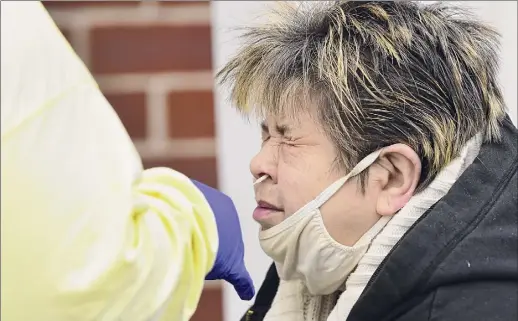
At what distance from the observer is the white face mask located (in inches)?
48.5

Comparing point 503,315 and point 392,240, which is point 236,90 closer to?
point 392,240

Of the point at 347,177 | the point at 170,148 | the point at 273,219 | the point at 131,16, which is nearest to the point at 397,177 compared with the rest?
the point at 347,177

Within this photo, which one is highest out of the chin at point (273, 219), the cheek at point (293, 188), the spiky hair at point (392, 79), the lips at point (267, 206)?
the spiky hair at point (392, 79)

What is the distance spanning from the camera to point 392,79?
124 cm

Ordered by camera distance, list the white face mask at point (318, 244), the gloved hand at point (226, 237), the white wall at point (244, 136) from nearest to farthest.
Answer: the gloved hand at point (226, 237)
the white face mask at point (318, 244)
the white wall at point (244, 136)

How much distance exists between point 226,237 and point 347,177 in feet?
0.93

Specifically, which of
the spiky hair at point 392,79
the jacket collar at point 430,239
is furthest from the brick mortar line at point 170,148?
the jacket collar at point 430,239

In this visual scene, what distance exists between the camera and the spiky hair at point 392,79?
123 cm

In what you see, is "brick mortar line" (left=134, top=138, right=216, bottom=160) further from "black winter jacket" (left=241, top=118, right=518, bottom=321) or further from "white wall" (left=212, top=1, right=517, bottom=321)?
"black winter jacket" (left=241, top=118, right=518, bottom=321)

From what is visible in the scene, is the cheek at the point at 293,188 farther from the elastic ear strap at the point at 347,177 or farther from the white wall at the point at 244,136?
the white wall at the point at 244,136

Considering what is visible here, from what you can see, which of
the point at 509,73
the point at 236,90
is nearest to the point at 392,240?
the point at 236,90

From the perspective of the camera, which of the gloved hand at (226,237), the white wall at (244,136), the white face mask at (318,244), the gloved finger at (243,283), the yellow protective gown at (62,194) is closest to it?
the yellow protective gown at (62,194)

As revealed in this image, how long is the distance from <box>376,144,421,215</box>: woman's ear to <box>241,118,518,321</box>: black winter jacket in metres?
0.10

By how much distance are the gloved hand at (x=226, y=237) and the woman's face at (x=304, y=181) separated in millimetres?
173
